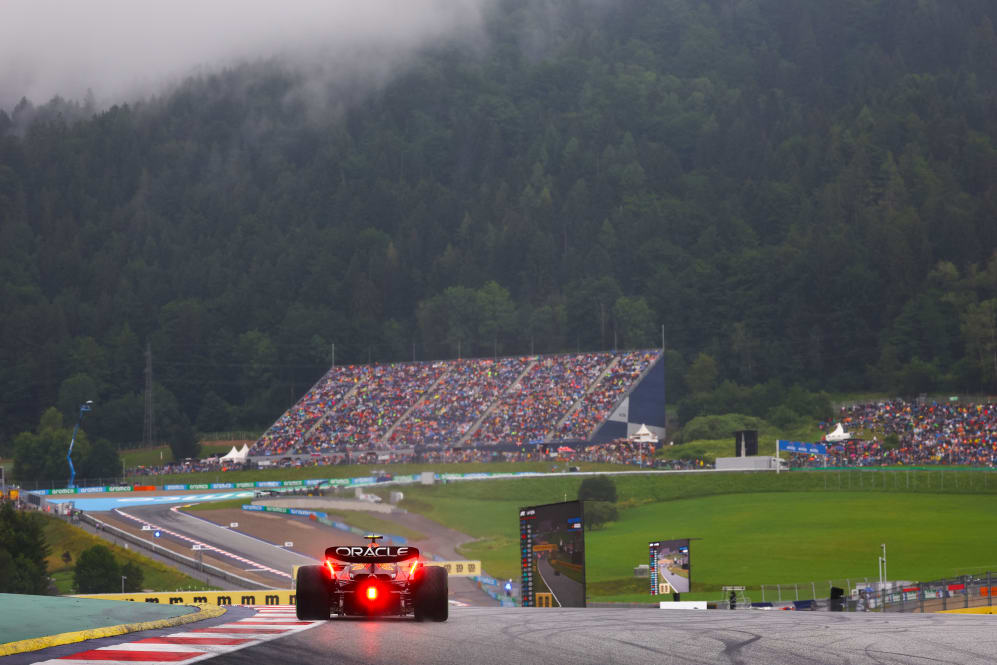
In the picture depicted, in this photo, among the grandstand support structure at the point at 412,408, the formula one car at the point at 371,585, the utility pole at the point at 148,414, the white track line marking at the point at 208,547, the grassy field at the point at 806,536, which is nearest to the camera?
the formula one car at the point at 371,585

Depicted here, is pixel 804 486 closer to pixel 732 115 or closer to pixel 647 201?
pixel 647 201

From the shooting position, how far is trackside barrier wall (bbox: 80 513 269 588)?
2466 inches

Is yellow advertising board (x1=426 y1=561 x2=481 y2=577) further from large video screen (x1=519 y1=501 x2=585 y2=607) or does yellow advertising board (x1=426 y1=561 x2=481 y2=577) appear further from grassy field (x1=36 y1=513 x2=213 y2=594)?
grassy field (x1=36 y1=513 x2=213 y2=594)

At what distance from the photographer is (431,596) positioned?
1766cm

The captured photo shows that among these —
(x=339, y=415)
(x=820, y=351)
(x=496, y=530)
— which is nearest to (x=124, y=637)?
(x=496, y=530)

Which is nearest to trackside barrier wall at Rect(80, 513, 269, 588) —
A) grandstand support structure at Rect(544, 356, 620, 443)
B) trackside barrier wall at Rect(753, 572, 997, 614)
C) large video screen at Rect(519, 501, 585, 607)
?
large video screen at Rect(519, 501, 585, 607)

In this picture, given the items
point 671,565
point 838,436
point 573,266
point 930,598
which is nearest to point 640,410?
point 838,436

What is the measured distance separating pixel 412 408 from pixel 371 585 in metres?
103

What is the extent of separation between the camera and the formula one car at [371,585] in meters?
17.5

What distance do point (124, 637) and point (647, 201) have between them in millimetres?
169564

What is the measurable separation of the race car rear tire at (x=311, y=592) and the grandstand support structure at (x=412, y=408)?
9717 centimetres

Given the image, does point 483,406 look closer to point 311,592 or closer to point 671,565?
point 671,565

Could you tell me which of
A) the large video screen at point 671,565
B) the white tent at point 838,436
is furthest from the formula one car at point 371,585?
the white tent at point 838,436

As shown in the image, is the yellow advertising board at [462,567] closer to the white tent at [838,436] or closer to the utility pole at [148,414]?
the white tent at [838,436]
